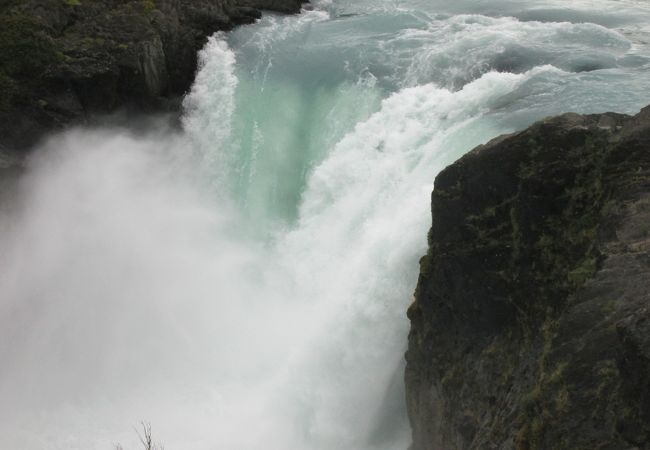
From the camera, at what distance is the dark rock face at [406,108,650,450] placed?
6.13 metres

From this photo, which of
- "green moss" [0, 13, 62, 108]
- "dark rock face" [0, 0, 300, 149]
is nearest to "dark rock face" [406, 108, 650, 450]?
"dark rock face" [0, 0, 300, 149]

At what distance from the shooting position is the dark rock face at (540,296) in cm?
613

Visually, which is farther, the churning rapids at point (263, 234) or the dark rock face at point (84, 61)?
the dark rock face at point (84, 61)

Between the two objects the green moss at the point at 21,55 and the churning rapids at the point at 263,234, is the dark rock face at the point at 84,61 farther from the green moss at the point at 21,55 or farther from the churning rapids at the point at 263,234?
the churning rapids at the point at 263,234

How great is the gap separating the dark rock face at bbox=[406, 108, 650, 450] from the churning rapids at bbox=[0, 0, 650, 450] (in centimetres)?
182

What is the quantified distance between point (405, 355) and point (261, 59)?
11558 millimetres

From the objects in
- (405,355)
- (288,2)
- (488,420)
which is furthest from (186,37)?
(488,420)

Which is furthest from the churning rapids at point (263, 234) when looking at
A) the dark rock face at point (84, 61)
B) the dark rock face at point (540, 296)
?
the dark rock face at point (540, 296)

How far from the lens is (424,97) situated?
15078 mm

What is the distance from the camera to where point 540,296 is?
7707mm

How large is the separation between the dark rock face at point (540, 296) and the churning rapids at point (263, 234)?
1.82 metres

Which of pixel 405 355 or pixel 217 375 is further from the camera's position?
pixel 217 375

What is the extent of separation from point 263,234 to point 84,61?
665 centimetres

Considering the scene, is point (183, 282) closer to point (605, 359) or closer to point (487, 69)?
point (487, 69)
